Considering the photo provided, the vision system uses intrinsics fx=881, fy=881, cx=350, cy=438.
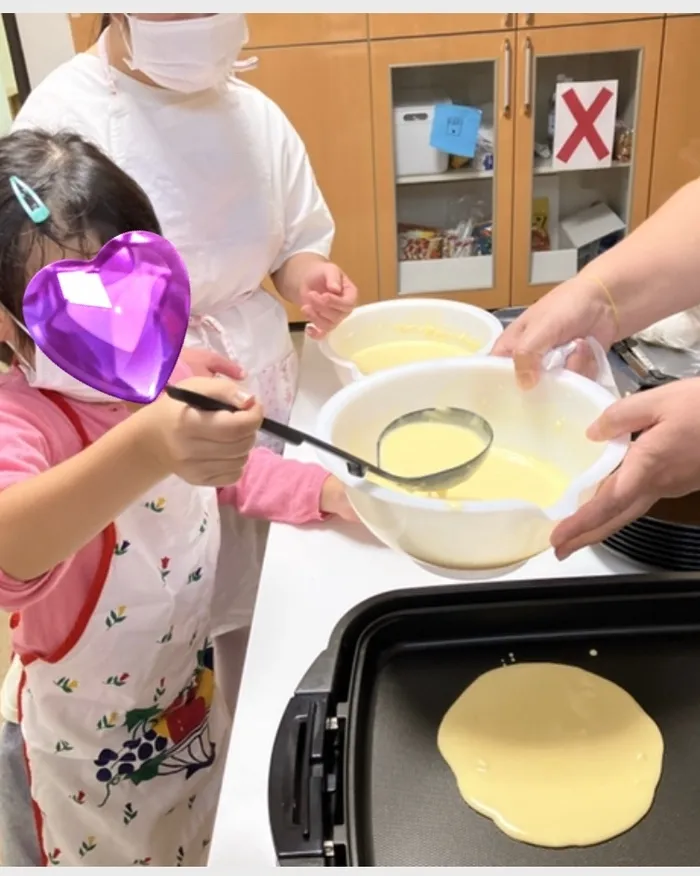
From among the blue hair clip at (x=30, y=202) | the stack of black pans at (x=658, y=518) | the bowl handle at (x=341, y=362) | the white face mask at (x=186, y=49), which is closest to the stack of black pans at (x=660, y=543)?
the stack of black pans at (x=658, y=518)

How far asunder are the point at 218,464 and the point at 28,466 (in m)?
0.19

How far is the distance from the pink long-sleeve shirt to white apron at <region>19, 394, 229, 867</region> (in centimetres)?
2

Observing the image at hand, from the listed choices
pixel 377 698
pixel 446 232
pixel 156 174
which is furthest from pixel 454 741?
pixel 446 232

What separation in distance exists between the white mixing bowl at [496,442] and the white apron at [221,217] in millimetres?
317

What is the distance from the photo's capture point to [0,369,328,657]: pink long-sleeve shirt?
73 cm

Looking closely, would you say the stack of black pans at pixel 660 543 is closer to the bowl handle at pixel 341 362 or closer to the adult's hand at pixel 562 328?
the adult's hand at pixel 562 328

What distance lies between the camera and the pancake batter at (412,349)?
3.57ft

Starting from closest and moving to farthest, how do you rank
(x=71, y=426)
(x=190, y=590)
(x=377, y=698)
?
(x=377, y=698) < (x=71, y=426) < (x=190, y=590)

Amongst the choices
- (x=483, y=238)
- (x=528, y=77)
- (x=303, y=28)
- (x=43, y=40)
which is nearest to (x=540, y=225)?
(x=483, y=238)

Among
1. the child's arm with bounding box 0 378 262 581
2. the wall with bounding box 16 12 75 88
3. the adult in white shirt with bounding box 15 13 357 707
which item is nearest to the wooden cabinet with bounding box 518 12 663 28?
the wall with bounding box 16 12 75 88

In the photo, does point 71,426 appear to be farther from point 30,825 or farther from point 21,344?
point 30,825

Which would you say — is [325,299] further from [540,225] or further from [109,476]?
[540,225]

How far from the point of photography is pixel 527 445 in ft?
2.71

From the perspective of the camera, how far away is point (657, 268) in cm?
92
